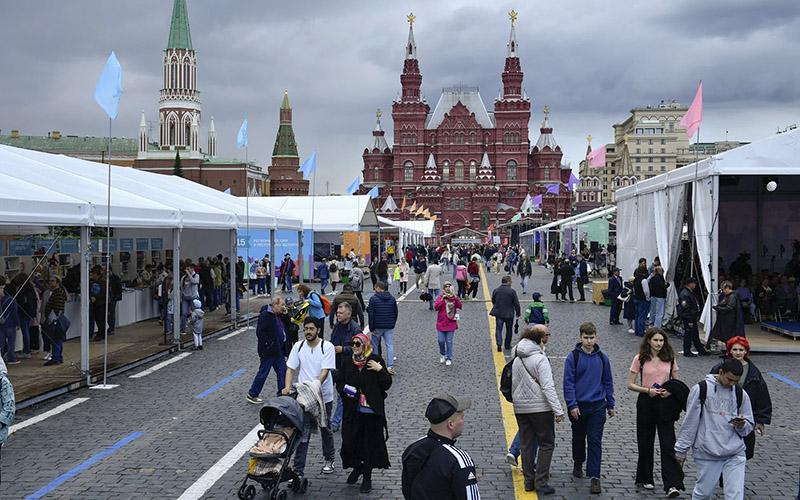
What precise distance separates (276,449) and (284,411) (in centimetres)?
33

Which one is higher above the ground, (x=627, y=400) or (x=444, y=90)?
(x=444, y=90)

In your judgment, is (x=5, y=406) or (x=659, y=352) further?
(x=659, y=352)

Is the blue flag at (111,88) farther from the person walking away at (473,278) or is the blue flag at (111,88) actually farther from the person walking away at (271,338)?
the person walking away at (473,278)

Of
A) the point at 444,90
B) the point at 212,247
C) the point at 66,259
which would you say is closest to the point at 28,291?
the point at 66,259

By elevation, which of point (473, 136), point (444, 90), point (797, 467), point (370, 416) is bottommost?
point (797, 467)

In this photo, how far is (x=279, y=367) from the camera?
34.6 ft

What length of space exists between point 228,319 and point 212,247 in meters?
6.01

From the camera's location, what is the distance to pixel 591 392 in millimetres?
6918

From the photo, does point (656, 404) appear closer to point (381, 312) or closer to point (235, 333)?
point (381, 312)

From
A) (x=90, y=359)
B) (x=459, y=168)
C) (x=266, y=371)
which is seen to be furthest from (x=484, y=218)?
(x=266, y=371)

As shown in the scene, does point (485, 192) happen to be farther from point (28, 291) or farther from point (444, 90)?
point (28, 291)

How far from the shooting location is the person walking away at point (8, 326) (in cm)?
1305

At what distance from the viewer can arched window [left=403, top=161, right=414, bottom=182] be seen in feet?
382

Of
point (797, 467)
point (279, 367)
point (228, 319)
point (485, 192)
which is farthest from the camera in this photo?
point (485, 192)
